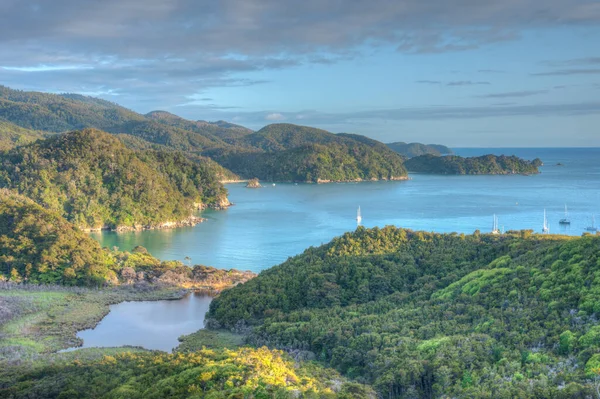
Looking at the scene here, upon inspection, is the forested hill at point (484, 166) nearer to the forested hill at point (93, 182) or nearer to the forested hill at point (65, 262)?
the forested hill at point (93, 182)

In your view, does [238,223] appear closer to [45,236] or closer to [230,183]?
[45,236]

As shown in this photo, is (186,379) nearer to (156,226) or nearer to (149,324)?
(149,324)

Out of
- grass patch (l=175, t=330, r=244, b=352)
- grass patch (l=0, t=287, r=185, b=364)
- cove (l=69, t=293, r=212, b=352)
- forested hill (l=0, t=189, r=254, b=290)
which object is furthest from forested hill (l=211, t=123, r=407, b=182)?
grass patch (l=175, t=330, r=244, b=352)

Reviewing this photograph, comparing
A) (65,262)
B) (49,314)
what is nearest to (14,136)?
(65,262)

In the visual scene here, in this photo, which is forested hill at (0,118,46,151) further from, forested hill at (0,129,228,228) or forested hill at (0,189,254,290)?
forested hill at (0,189,254,290)

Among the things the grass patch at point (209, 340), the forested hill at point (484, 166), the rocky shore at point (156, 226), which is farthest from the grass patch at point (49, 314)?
the forested hill at point (484, 166)
